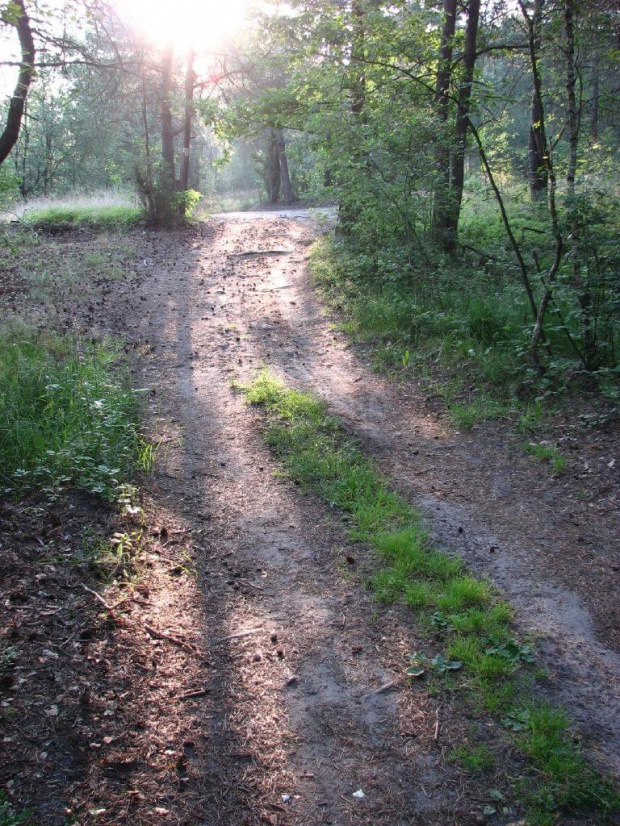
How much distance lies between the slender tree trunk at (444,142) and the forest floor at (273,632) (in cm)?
426

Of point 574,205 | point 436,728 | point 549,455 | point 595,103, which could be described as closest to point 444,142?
point 595,103

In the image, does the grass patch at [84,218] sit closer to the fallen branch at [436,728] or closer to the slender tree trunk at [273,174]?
the fallen branch at [436,728]

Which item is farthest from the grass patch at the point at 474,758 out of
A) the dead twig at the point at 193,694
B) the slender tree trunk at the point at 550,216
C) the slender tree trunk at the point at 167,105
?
the slender tree trunk at the point at 167,105

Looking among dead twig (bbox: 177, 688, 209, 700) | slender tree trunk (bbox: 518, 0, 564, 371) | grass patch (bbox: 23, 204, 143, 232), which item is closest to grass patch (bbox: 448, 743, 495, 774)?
dead twig (bbox: 177, 688, 209, 700)

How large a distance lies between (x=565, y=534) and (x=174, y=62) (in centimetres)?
2343

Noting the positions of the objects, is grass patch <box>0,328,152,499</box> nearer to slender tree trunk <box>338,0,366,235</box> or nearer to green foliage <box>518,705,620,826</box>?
green foliage <box>518,705,620,826</box>

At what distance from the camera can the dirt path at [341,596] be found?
109 inches

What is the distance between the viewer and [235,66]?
22.1m

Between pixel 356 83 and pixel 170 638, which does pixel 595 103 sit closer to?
pixel 356 83

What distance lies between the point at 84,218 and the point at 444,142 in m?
14.0

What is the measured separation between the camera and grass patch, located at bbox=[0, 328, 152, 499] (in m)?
4.78

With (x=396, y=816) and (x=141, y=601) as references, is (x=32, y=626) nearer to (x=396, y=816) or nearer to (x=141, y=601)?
(x=141, y=601)

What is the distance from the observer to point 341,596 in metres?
3.99

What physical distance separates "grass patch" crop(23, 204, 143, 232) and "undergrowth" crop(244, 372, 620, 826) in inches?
577
